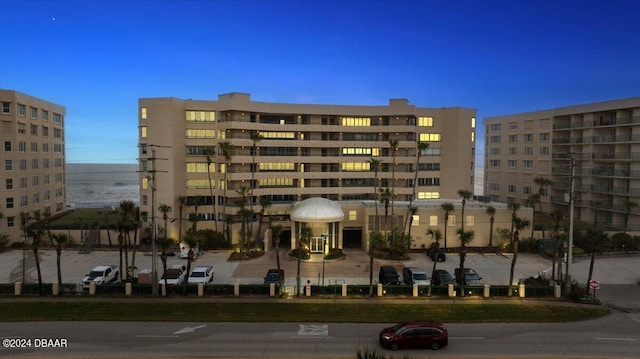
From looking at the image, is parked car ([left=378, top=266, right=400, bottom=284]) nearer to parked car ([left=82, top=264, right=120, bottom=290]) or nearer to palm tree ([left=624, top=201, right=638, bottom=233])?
parked car ([left=82, top=264, right=120, bottom=290])

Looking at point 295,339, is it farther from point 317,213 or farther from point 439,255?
point 439,255

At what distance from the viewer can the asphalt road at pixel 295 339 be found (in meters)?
22.3

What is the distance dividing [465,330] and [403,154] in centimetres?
4609

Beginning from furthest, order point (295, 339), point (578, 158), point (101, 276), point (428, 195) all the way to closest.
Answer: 1. point (428, 195)
2. point (578, 158)
3. point (101, 276)
4. point (295, 339)

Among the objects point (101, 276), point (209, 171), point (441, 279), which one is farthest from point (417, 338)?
point (209, 171)

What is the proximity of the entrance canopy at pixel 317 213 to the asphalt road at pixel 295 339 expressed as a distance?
73.1ft

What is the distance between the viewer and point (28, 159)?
194 feet

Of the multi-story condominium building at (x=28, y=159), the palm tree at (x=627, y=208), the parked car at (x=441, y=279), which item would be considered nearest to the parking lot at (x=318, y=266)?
Answer: the parked car at (x=441, y=279)

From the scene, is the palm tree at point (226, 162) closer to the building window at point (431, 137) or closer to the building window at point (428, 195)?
the building window at point (428, 195)

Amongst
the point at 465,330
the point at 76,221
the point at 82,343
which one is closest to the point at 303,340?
the point at 465,330

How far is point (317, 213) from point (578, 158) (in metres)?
48.9

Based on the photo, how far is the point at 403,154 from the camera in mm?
69688

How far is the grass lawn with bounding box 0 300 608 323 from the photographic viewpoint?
27594 mm

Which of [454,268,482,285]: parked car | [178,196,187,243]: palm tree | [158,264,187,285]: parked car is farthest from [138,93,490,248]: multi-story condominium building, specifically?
[454,268,482,285]: parked car
